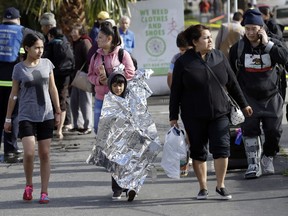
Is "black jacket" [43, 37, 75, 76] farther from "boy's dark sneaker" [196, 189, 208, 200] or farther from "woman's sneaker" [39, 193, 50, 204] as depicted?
"boy's dark sneaker" [196, 189, 208, 200]

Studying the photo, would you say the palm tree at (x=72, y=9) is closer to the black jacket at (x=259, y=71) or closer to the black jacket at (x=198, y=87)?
the black jacket at (x=259, y=71)

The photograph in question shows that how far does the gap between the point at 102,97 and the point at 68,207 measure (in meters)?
1.60

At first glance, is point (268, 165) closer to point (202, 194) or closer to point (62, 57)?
point (202, 194)

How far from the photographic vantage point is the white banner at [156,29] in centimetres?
1705

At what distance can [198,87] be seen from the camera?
8.46 meters

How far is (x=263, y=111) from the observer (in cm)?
962

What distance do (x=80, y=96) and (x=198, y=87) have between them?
5.28 m

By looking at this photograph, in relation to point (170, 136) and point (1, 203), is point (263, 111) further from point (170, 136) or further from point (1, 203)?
point (1, 203)

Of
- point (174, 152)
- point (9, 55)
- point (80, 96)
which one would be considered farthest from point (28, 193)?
point (80, 96)

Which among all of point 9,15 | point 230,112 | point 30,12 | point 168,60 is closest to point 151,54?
point 168,60

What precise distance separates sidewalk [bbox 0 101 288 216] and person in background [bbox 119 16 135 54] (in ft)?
15.4

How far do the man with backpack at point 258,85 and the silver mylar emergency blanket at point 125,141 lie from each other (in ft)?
4.50

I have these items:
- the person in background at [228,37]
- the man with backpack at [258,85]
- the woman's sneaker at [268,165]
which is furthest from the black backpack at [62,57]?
the woman's sneaker at [268,165]

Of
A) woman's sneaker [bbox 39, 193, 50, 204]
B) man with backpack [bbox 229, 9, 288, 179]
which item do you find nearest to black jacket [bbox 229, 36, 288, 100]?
man with backpack [bbox 229, 9, 288, 179]
